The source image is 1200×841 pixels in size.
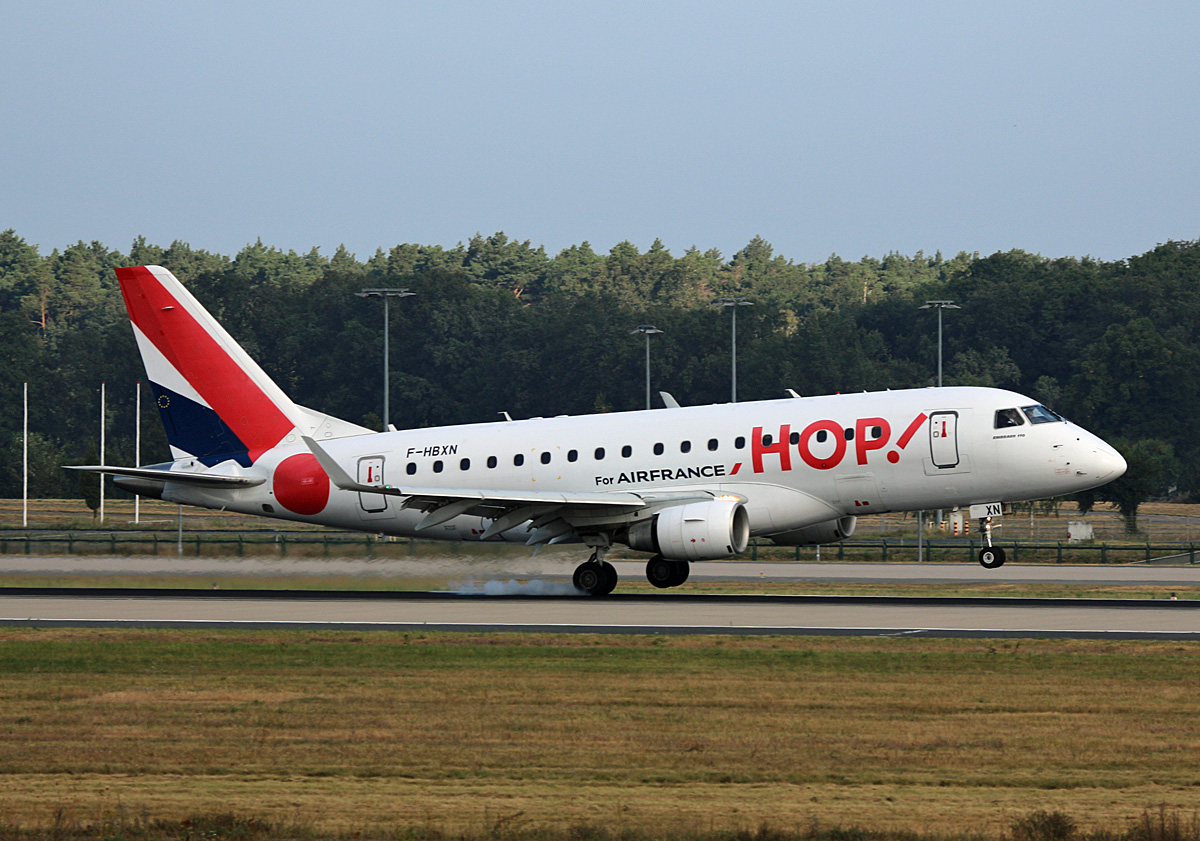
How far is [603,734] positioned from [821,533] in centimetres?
2001

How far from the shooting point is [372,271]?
197500 mm

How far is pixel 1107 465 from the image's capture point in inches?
1298

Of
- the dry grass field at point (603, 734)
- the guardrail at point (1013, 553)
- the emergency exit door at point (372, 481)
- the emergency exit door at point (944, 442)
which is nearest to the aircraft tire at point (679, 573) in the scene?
the emergency exit door at point (944, 442)

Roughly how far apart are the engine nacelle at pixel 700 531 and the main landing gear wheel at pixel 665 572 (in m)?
2.40

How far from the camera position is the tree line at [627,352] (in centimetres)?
11169

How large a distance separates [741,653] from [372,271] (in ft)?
589

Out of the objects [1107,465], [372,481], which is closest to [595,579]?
[372,481]

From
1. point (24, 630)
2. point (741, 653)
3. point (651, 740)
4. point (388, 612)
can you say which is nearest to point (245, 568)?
point (388, 612)

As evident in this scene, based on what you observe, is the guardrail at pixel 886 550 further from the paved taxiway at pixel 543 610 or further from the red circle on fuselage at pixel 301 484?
the paved taxiway at pixel 543 610

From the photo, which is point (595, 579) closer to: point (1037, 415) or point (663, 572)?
point (663, 572)

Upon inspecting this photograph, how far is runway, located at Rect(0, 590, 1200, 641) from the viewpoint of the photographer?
86.7ft

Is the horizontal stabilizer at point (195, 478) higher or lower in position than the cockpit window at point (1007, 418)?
lower

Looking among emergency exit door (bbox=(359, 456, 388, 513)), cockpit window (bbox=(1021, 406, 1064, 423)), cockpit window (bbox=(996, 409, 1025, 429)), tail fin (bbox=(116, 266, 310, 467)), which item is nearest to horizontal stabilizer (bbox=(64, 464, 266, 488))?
tail fin (bbox=(116, 266, 310, 467))

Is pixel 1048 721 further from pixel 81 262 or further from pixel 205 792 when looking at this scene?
pixel 81 262
